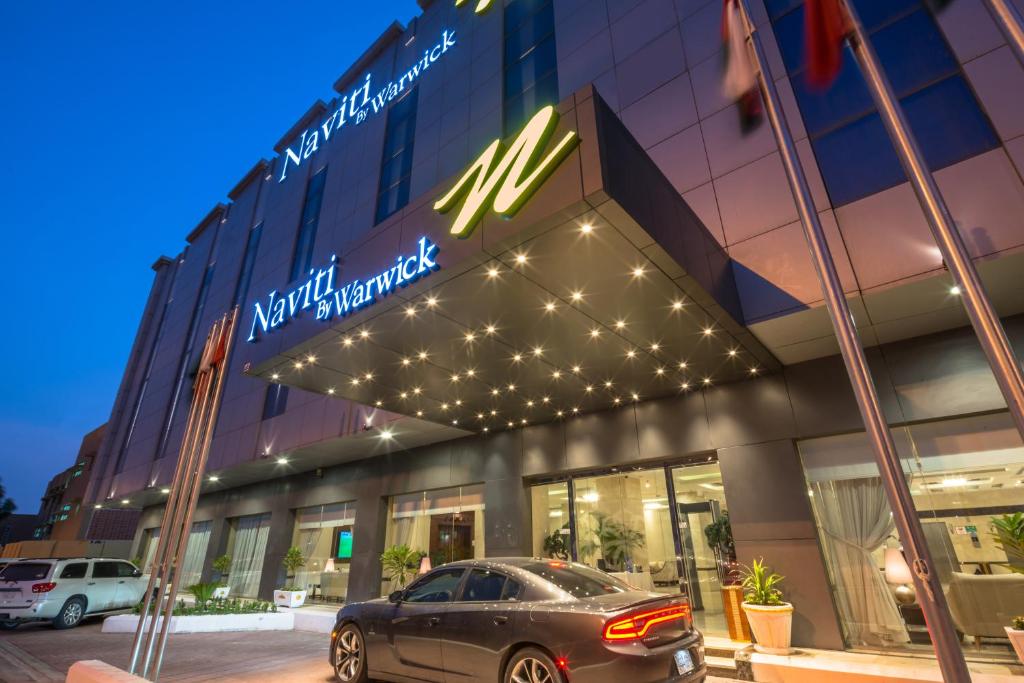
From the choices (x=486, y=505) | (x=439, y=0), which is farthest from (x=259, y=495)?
(x=439, y=0)

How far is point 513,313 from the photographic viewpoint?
6.68m

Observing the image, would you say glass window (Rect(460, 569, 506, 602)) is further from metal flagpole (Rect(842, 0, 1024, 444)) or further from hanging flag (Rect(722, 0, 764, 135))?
hanging flag (Rect(722, 0, 764, 135))

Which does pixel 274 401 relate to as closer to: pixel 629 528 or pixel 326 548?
pixel 326 548

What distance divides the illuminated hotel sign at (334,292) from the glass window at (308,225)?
1150 centimetres

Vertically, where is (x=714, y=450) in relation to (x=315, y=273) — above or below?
below

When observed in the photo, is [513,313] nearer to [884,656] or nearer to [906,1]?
[884,656]

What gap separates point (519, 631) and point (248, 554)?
18.6m

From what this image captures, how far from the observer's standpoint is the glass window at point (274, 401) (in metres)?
17.1

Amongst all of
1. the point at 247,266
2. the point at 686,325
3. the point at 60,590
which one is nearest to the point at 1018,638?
the point at 686,325

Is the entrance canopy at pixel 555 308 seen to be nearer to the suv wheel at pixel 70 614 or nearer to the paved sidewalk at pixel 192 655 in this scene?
the paved sidewalk at pixel 192 655

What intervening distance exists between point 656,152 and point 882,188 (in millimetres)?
4049

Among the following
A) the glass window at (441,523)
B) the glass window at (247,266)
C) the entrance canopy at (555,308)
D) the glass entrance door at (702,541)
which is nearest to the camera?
the entrance canopy at (555,308)

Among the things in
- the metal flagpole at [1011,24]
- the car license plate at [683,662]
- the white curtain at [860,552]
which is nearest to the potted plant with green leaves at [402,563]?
the white curtain at [860,552]

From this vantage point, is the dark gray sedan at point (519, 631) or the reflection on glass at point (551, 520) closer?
the dark gray sedan at point (519, 631)
